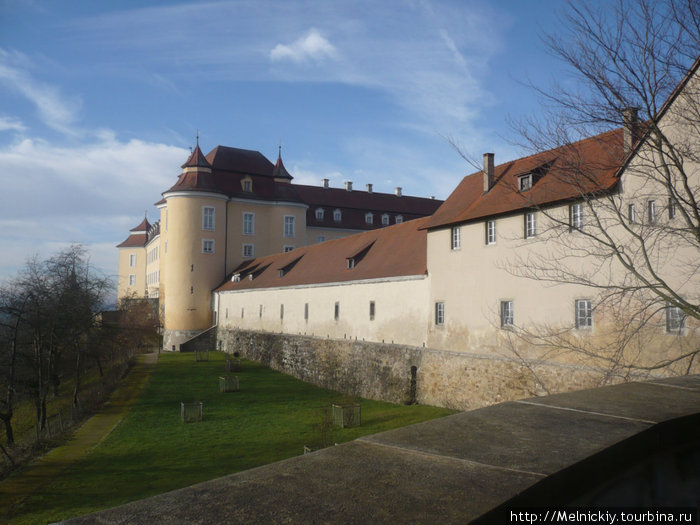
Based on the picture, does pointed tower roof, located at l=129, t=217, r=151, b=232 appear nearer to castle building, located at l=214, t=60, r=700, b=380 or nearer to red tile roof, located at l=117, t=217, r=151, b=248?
red tile roof, located at l=117, t=217, r=151, b=248

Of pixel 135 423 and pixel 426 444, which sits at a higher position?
pixel 426 444

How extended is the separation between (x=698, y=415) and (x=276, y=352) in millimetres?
32528

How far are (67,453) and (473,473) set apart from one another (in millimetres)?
18122

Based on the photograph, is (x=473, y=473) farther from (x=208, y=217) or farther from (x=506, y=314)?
(x=208, y=217)

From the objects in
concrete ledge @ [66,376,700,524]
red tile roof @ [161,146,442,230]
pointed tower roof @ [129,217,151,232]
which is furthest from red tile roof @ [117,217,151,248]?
concrete ledge @ [66,376,700,524]

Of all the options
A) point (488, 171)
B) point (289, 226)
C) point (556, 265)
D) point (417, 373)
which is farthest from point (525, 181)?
point (289, 226)

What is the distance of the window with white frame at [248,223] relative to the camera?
2030 inches

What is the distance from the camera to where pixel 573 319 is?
613 inches

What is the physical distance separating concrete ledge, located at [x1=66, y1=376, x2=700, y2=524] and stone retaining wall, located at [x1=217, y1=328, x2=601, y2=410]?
1253cm

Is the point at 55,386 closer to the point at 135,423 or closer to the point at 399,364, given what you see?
the point at 135,423

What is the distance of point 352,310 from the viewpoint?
26906mm

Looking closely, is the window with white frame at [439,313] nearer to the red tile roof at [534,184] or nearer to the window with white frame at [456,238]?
the window with white frame at [456,238]

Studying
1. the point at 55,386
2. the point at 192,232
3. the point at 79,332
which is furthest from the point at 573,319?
the point at 192,232

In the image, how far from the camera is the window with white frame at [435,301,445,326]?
20969 mm
